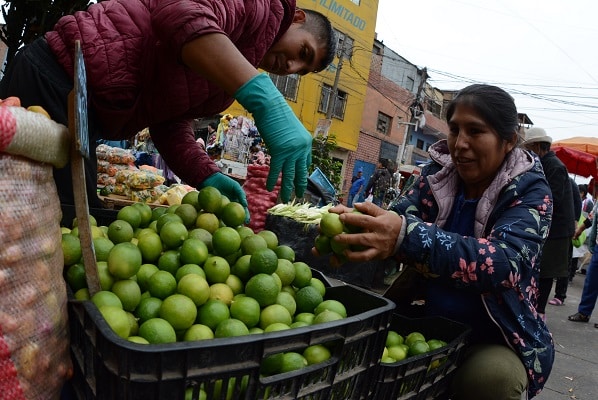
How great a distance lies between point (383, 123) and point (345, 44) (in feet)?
19.7

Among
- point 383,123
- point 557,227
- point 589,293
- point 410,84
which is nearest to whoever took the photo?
point 557,227

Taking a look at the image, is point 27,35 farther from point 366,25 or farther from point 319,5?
point 366,25

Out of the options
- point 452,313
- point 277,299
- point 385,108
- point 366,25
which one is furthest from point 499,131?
point 385,108

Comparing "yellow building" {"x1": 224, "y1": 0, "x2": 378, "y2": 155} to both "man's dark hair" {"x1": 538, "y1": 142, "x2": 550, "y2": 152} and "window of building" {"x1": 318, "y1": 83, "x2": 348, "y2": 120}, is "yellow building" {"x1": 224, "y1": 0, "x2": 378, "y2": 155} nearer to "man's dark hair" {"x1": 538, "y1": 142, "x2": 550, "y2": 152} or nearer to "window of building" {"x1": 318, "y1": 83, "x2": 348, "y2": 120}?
"window of building" {"x1": 318, "y1": 83, "x2": 348, "y2": 120}

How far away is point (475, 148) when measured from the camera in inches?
77.7

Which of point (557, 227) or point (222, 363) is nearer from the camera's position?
point (222, 363)

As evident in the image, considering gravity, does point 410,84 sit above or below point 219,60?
above

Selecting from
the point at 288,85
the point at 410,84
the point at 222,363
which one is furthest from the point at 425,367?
the point at 410,84

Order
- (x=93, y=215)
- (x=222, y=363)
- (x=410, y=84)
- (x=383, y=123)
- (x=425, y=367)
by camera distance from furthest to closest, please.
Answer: (x=410, y=84) → (x=383, y=123) → (x=93, y=215) → (x=425, y=367) → (x=222, y=363)

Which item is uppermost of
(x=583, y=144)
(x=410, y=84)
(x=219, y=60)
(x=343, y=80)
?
(x=410, y=84)

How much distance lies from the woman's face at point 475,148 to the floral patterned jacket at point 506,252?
59 millimetres

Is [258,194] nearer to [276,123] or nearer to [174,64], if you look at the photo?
[174,64]

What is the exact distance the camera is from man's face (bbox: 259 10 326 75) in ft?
7.64

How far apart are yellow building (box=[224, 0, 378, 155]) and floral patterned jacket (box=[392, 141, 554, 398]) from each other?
19158 millimetres
